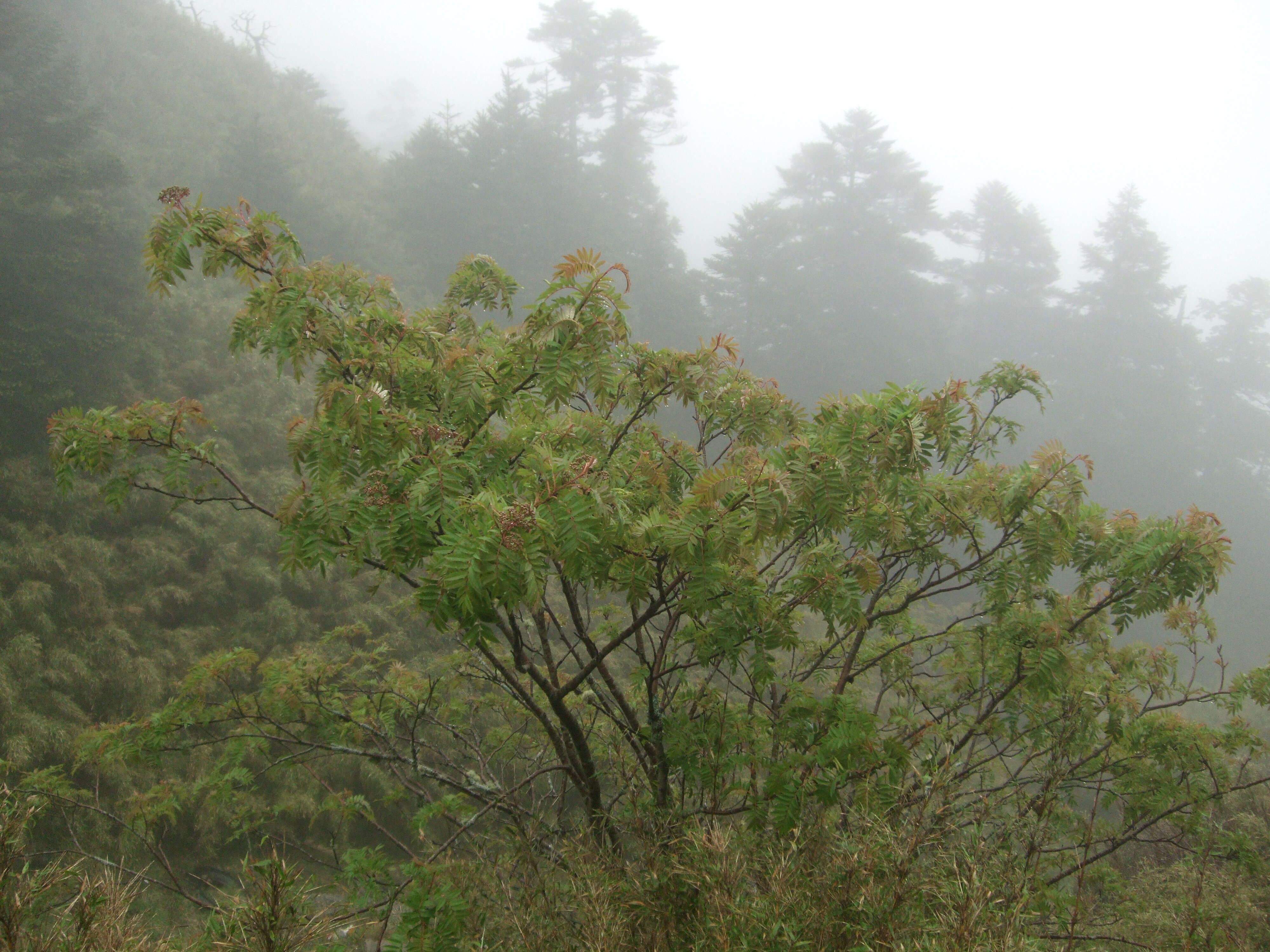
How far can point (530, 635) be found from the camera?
5.46 m

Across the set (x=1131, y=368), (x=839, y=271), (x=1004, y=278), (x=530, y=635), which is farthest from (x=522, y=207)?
(x=1131, y=368)

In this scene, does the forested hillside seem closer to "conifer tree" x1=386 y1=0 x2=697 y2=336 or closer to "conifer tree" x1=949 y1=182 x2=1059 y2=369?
"conifer tree" x1=386 y1=0 x2=697 y2=336

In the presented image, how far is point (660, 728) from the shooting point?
3.47m

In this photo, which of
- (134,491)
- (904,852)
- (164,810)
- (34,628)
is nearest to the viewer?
(904,852)

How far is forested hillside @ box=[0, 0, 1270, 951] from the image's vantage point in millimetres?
2047

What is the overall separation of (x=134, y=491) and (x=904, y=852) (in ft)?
35.9

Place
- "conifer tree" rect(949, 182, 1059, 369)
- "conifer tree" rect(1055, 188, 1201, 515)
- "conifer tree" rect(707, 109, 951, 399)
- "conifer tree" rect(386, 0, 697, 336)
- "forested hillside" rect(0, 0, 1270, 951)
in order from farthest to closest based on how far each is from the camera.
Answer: "conifer tree" rect(949, 182, 1059, 369), "conifer tree" rect(1055, 188, 1201, 515), "conifer tree" rect(707, 109, 951, 399), "conifer tree" rect(386, 0, 697, 336), "forested hillside" rect(0, 0, 1270, 951)

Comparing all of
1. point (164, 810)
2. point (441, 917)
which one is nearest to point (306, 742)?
point (164, 810)

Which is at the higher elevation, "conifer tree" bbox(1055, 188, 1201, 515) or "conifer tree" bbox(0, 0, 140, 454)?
"conifer tree" bbox(1055, 188, 1201, 515)

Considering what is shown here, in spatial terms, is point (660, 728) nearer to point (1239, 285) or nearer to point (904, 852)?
point (904, 852)

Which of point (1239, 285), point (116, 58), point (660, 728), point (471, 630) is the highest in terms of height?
point (1239, 285)

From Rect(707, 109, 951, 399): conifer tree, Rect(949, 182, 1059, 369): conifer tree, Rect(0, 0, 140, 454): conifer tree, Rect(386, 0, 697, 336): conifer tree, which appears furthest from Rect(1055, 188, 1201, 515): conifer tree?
Rect(0, 0, 140, 454): conifer tree

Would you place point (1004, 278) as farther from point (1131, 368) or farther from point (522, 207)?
point (522, 207)

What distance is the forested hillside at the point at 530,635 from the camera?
6.72ft
